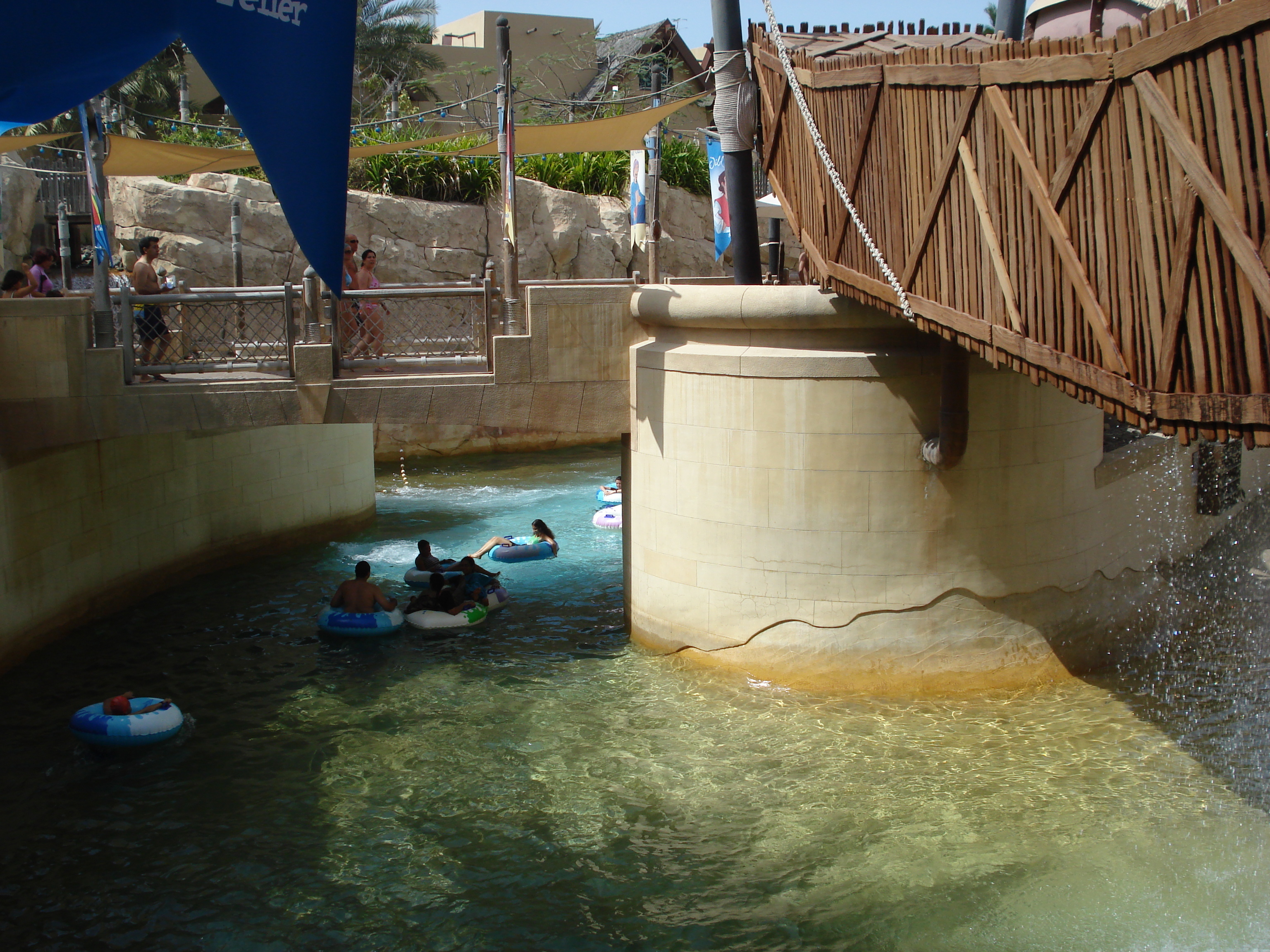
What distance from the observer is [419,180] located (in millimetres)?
29172

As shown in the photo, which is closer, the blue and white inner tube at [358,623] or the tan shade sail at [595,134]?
the blue and white inner tube at [358,623]

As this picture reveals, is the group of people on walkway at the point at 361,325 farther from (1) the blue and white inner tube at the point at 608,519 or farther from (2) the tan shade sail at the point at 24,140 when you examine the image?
(1) the blue and white inner tube at the point at 608,519

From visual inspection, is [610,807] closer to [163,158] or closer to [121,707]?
[121,707]

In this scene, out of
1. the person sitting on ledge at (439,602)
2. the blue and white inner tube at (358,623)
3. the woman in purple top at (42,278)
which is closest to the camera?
the blue and white inner tube at (358,623)

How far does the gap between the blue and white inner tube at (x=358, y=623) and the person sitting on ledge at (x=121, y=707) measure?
2900 mm

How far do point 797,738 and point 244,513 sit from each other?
9988 mm

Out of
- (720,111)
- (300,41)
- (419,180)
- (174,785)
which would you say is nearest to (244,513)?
(174,785)

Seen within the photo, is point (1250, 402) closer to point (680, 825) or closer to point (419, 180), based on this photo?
point (680, 825)

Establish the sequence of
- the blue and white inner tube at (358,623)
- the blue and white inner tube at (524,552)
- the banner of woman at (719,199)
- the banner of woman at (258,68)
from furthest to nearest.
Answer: the banner of woman at (719,199) → the blue and white inner tube at (524,552) → the blue and white inner tube at (358,623) → the banner of woman at (258,68)

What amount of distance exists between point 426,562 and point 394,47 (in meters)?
27.5

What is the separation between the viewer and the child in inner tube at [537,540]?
1633cm

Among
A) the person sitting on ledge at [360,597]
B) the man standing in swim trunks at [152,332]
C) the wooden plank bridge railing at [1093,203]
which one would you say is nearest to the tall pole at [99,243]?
the man standing in swim trunks at [152,332]

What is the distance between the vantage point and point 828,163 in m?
9.34

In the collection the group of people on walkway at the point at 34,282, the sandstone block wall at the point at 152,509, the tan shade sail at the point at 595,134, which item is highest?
the tan shade sail at the point at 595,134
